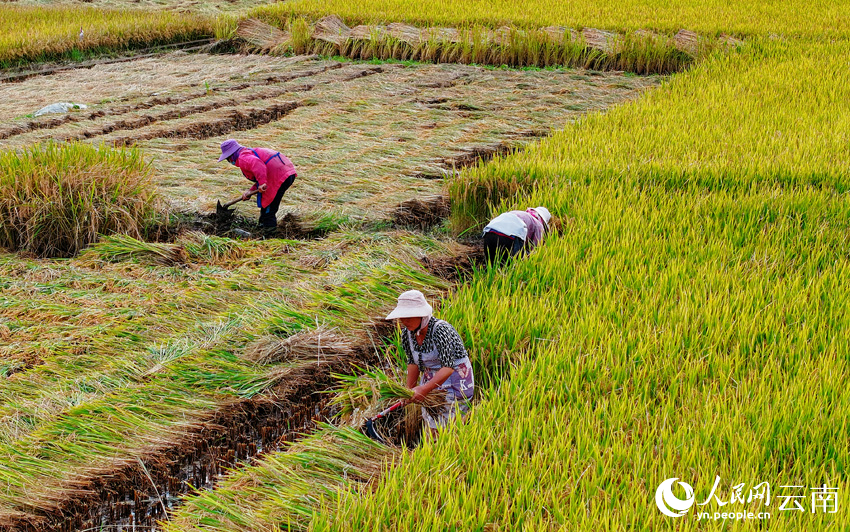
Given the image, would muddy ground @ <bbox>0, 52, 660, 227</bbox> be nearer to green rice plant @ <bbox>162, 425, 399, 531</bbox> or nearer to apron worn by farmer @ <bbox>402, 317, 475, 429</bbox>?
apron worn by farmer @ <bbox>402, 317, 475, 429</bbox>

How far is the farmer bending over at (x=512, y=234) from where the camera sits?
4.02 meters

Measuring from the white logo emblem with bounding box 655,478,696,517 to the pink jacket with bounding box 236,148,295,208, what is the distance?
142 inches

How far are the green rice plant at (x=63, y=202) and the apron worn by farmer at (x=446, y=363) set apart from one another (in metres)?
2.83

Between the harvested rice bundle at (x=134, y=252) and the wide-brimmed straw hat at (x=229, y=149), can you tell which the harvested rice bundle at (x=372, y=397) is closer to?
the harvested rice bundle at (x=134, y=252)

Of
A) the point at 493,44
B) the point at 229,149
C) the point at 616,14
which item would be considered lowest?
the point at 229,149

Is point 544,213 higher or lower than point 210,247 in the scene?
higher

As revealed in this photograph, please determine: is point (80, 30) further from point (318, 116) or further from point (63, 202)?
point (63, 202)

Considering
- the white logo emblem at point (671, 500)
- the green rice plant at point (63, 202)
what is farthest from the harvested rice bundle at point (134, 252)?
the white logo emblem at point (671, 500)

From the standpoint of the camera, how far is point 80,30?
40.4 feet

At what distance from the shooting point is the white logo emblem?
1.97 meters

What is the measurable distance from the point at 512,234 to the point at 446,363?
1.35 metres

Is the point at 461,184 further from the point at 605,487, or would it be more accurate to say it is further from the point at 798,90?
the point at 798,90

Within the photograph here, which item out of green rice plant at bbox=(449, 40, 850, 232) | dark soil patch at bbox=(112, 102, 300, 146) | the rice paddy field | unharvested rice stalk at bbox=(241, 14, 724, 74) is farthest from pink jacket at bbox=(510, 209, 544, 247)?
unharvested rice stalk at bbox=(241, 14, 724, 74)

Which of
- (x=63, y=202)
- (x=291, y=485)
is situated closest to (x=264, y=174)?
(x=63, y=202)
